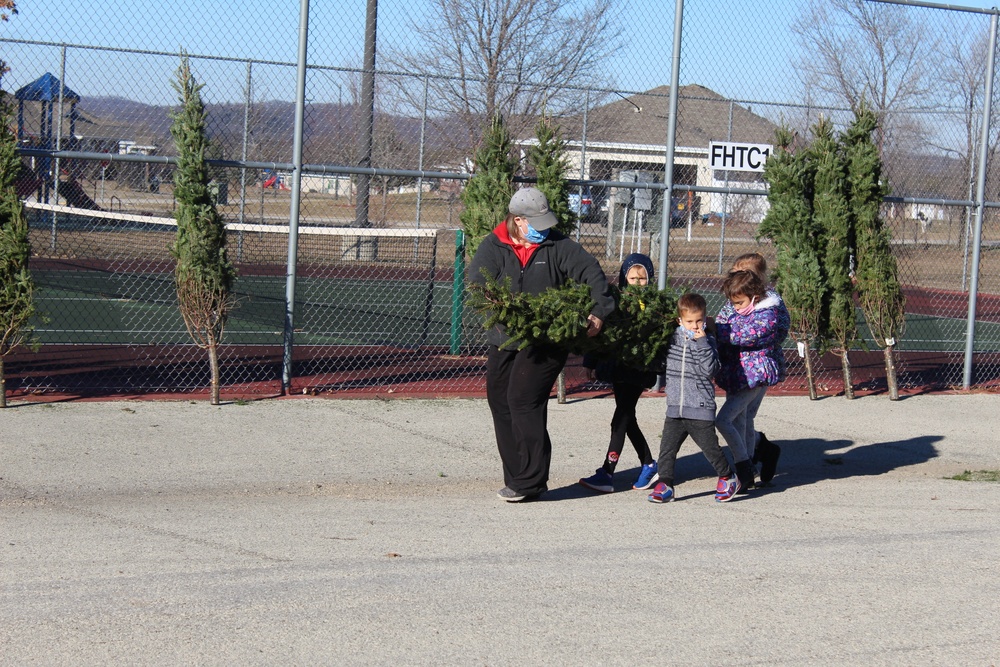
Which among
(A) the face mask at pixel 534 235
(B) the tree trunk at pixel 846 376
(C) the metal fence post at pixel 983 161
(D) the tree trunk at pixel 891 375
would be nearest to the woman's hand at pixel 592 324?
(A) the face mask at pixel 534 235

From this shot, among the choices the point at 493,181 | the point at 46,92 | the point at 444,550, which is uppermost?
the point at 46,92

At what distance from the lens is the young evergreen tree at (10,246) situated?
8.49m

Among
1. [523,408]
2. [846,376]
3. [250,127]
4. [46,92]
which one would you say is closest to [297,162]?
[250,127]

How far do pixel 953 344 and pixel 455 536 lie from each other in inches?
480

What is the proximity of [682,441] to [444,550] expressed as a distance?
1.88m

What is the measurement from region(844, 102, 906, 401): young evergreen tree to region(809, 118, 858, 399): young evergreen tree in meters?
0.11

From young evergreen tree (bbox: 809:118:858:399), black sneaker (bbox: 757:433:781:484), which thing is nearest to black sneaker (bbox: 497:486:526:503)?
black sneaker (bbox: 757:433:781:484)

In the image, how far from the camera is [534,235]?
6508 millimetres

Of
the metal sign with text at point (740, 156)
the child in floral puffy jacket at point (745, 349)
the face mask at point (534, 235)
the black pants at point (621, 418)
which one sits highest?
the metal sign with text at point (740, 156)

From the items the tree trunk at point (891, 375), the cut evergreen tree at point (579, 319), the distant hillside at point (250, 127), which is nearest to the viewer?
the cut evergreen tree at point (579, 319)

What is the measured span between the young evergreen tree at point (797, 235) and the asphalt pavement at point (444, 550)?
5.54 ft

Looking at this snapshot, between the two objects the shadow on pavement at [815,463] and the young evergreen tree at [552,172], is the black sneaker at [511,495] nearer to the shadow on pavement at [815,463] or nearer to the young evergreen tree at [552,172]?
the shadow on pavement at [815,463]

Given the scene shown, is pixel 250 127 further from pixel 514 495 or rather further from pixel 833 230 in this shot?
pixel 833 230

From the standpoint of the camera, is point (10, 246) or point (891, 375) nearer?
point (10, 246)
